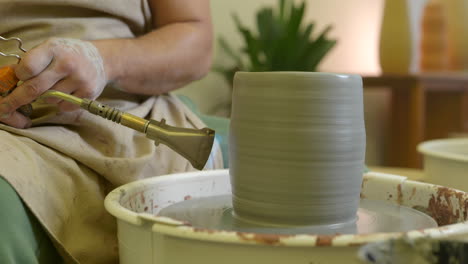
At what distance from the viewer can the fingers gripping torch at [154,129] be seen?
26.4 inches

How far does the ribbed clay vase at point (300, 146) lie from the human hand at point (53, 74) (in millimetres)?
221

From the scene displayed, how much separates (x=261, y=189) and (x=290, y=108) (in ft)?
0.32

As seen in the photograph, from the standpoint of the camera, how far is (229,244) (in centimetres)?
49

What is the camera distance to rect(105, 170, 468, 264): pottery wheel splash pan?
483mm

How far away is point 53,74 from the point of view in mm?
678

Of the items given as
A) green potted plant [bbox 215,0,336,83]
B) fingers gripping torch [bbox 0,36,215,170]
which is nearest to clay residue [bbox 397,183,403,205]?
fingers gripping torch [bbox 0,36,215,170]

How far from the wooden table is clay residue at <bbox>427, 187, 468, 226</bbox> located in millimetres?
1934

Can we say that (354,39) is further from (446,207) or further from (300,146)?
(300,146)

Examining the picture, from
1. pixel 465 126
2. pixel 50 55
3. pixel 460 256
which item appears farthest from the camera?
pixel 465 126

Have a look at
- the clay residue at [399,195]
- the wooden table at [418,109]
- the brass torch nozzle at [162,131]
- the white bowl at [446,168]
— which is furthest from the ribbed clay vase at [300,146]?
the wooden table at [418,109]

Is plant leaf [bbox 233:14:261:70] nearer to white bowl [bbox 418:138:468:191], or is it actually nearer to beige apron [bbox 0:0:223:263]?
white bowl [bbox 418:138:468:191]

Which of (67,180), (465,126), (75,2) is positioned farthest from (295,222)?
(465,126)

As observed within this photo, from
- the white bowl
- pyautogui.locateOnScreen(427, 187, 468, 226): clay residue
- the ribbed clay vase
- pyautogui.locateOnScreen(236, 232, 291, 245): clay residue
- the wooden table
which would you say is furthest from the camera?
the wooden table

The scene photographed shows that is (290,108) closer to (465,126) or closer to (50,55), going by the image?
(50,55)
